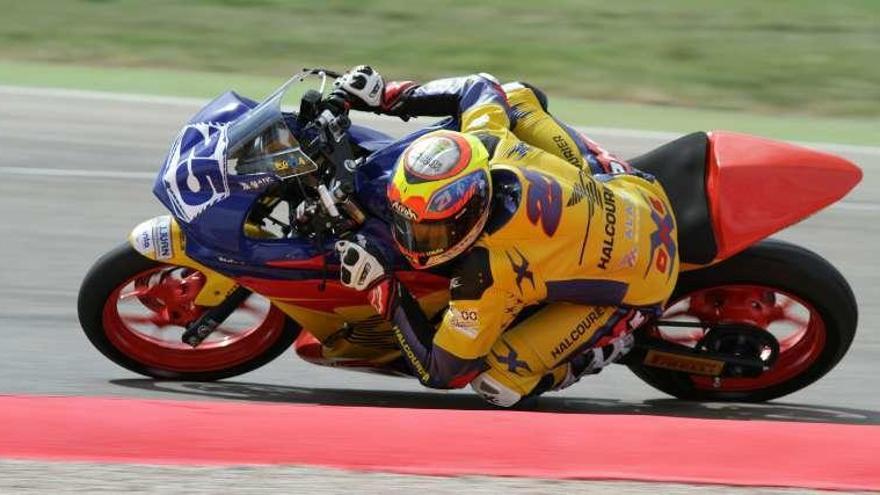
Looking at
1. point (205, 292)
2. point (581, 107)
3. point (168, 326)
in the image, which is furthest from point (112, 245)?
point (581, 107)

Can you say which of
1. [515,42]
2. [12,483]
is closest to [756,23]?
[515,42]

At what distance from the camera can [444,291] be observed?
6.11 meters

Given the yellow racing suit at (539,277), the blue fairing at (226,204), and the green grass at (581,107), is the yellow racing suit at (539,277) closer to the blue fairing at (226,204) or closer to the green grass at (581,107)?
the blue fairing at (226,204)

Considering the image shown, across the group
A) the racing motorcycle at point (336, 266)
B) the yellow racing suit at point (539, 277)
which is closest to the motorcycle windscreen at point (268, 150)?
the racing motorcycle at point (336, 266)

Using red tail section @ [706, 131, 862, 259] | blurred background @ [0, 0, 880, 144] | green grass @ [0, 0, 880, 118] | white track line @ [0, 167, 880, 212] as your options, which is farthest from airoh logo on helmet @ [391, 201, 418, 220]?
green grass @ [0, 0, 880, 118]

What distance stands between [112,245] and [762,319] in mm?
3579

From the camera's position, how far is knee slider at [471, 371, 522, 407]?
597cm

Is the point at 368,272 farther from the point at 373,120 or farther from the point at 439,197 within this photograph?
the point at 373,120

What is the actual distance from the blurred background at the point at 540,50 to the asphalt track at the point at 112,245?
3.36ft

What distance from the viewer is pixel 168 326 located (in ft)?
21.7

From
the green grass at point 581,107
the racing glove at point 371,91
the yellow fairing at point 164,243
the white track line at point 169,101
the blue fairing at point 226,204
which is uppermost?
the racing glove at point 371,91

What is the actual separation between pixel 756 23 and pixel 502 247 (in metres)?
9.46

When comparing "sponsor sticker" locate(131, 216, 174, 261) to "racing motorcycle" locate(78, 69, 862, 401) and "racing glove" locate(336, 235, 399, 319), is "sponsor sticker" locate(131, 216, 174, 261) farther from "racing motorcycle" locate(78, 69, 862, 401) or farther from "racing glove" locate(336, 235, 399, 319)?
"racing glove" locate(336, 235, 399, 319)

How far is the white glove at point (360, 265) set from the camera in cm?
580
